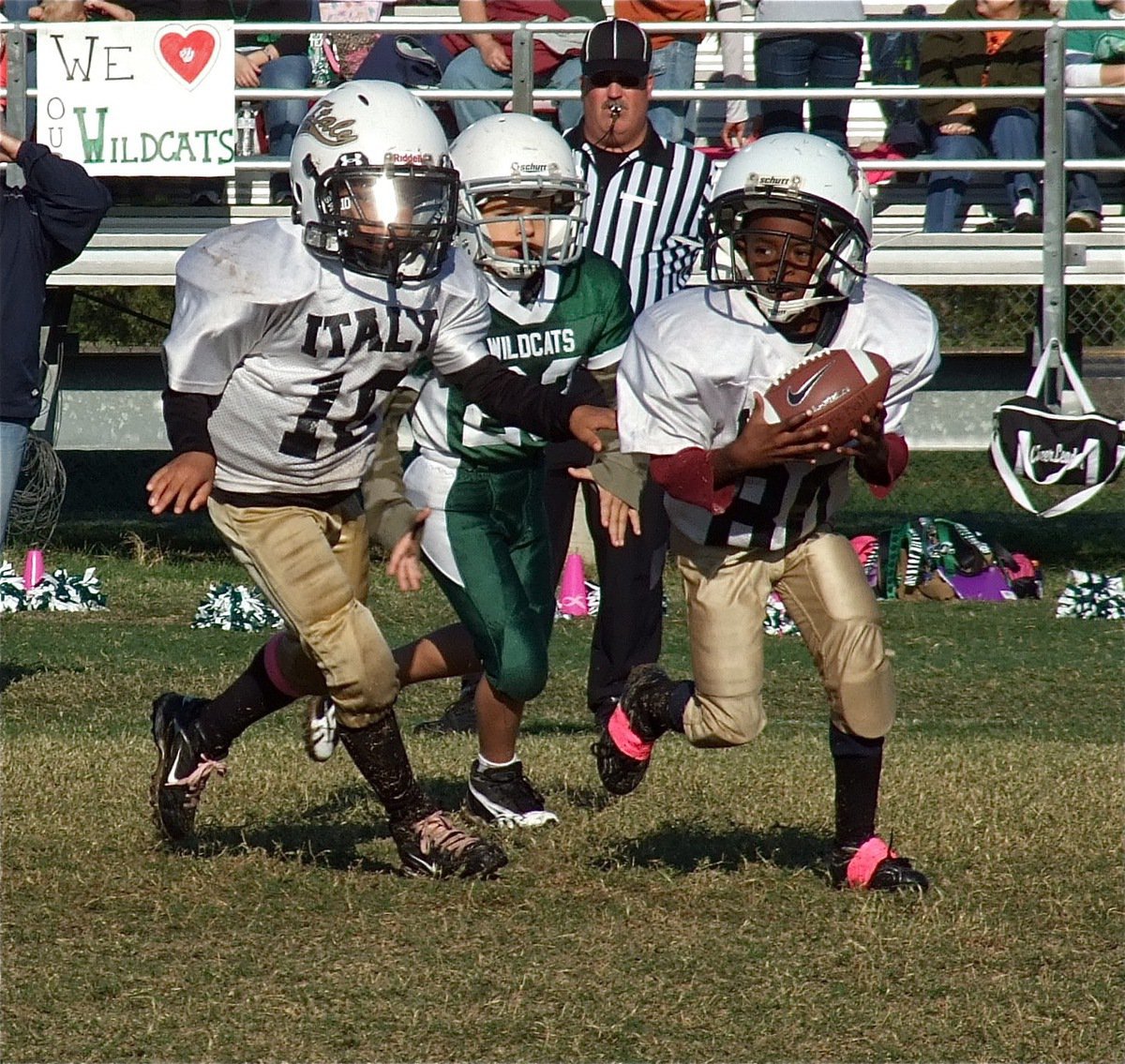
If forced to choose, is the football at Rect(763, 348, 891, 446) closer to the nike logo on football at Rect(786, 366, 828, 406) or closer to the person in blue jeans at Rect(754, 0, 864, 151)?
the nike logo on football at Rect(786, 366, 828, 406)

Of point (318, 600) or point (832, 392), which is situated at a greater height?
point (832, 392)

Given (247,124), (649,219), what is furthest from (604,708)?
(247,124)

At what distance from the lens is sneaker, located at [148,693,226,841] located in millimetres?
4582

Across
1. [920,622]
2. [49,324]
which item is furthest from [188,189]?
[920,622]

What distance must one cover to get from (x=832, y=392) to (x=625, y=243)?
250cm

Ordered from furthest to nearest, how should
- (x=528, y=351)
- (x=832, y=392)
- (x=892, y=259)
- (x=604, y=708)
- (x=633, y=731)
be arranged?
(x=892, y=259), (x=604, y=708), (x=528, y=351), (x=633, y=731), (x=832, y=392)

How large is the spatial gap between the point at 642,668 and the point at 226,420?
120cm

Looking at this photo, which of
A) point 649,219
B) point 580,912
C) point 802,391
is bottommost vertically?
point 580,912

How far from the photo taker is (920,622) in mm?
A: 8867

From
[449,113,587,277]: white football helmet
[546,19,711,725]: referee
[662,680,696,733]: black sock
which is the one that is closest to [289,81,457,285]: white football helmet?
[449,113,587,277]: white football helmet

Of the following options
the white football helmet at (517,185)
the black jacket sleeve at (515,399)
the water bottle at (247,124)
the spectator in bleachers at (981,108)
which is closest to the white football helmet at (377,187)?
the black jacket sleeve at (515,399)

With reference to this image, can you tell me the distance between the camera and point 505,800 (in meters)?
4.93

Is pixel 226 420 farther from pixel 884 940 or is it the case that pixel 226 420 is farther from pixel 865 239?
pixel 884 940

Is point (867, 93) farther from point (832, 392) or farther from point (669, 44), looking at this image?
point (832, 392)
